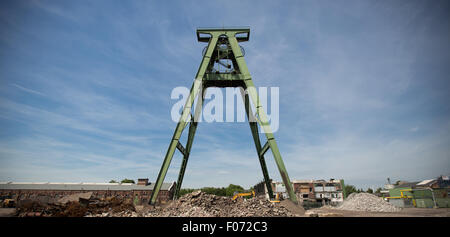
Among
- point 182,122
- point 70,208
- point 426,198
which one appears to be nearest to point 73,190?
point 70,208

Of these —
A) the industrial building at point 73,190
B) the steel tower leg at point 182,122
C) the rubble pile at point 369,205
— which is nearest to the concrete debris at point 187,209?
the steel tower leg at point 182,122

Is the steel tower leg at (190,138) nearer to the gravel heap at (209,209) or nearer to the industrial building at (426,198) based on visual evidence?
the gravel heap at (209,209)

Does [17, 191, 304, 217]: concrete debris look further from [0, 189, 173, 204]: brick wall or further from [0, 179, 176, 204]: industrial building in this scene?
[0, 179, 176, 204]: industrial building

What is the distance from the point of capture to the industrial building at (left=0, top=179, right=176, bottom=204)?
3078 cm

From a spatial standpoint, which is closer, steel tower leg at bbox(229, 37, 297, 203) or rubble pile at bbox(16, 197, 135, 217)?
rubble pile at bbox(16, 197, 135, 217)

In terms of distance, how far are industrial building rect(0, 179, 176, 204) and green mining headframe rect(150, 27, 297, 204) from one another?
988 inches

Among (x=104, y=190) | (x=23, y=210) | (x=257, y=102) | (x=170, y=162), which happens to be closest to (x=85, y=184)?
(x=104, y=190)

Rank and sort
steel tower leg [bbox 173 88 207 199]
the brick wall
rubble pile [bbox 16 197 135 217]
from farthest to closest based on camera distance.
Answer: the brick wall, steel tower leg [bbox 173 88 207 199], rubble pile [bbox 16 197 135 217]

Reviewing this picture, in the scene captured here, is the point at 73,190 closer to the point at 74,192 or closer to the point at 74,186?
the point at 74,192

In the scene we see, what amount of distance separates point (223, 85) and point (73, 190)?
113 ft

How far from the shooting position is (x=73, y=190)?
31500 millimetres

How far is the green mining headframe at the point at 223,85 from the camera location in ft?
25.5

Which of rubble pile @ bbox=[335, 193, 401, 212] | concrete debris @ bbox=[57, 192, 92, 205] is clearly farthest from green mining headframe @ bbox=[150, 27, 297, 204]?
rubble pile @ bbox=[335, 193, 401, 212]
